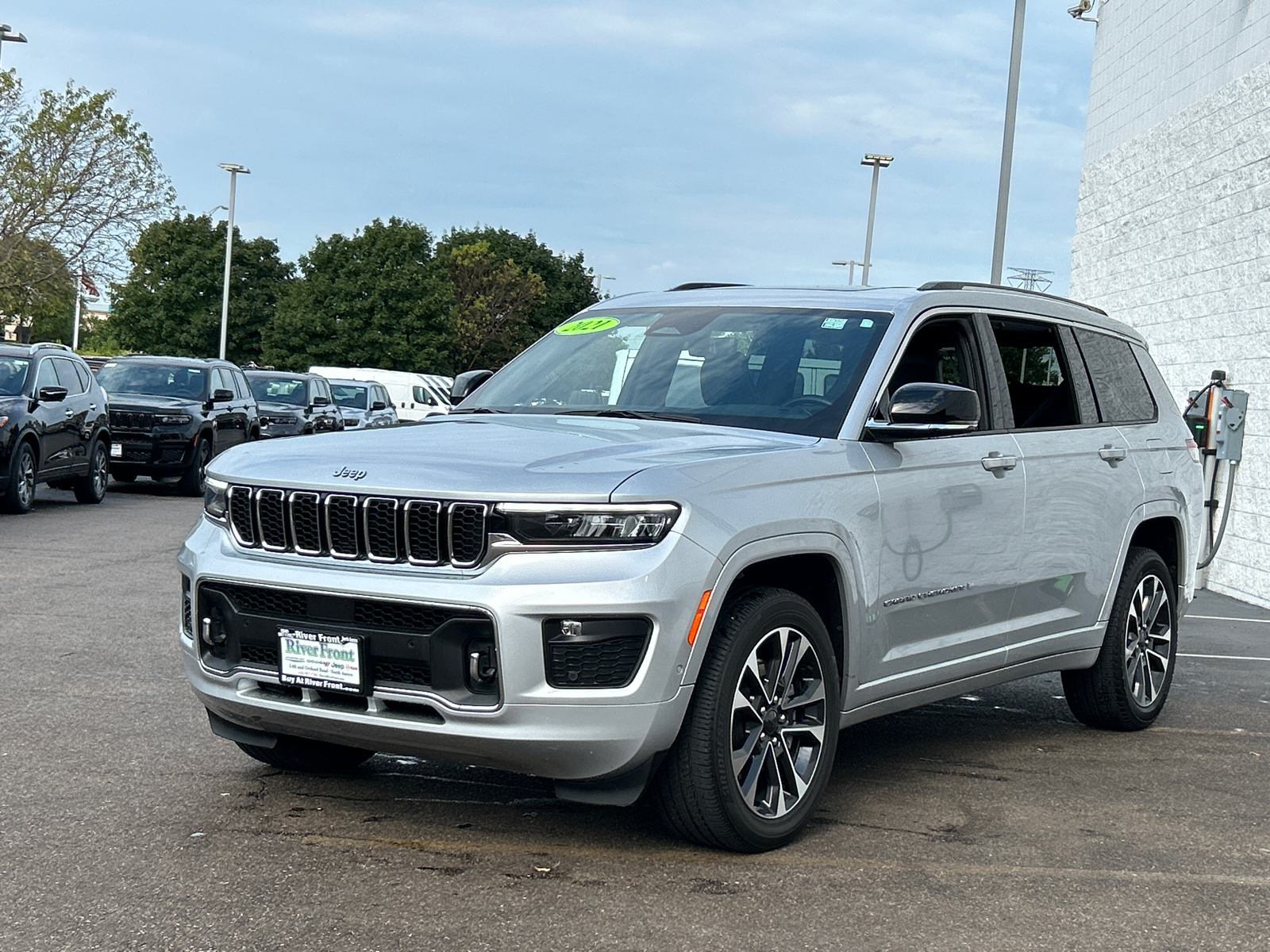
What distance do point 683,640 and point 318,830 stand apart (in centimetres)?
138

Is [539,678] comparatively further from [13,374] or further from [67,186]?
[67,186]

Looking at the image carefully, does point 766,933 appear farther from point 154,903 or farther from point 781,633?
point 154,903

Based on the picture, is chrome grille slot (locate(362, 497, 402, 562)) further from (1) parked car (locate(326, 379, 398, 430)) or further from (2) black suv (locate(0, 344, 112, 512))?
(1) parked car (locate(326, 379, 398, 430))

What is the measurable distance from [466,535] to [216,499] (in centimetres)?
103

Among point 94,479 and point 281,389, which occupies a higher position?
point 281,389

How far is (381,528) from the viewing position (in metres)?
4.37

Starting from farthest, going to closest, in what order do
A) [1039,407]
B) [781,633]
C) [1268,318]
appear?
[1268,318] → [1039,407] → [781,633]

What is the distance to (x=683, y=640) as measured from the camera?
4273 mm

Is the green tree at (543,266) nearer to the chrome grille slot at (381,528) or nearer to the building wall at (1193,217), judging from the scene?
the building wall at (1193,217)

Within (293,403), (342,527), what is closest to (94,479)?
(293,403)

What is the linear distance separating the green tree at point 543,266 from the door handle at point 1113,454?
71.3m

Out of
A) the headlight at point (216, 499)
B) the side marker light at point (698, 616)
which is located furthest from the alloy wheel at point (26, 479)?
the side marker light at point (698, 616)

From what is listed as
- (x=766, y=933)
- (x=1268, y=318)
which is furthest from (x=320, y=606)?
(x=1268, y=318)

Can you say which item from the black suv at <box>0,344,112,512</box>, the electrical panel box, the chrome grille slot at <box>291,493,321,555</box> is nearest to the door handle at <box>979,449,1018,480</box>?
the chrome grille slot at <box>291,493,321,555</box>
